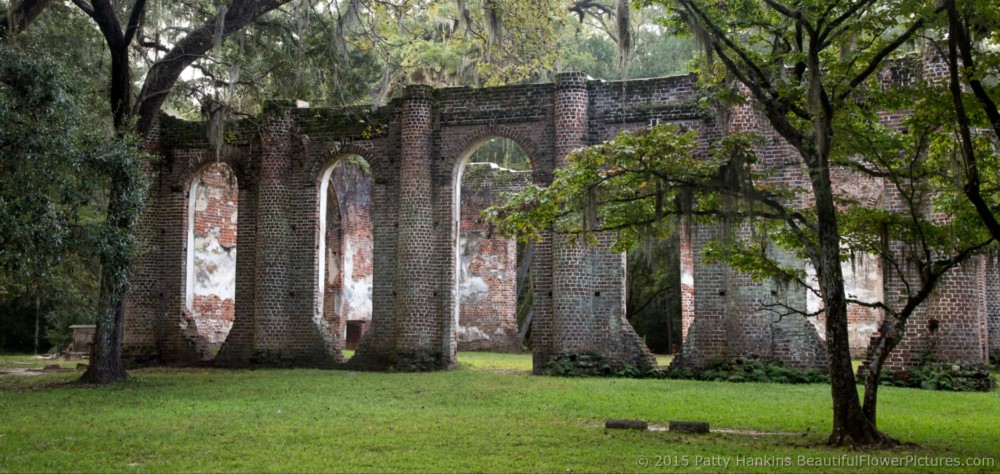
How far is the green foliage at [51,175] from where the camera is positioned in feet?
40.1

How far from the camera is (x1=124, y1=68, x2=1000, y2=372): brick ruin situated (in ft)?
59.9

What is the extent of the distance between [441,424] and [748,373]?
879cm

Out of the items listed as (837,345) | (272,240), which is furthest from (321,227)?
(837,345)

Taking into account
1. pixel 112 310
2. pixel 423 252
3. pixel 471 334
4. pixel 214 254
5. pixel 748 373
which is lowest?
pixel 748 373

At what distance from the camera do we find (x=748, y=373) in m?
17.8

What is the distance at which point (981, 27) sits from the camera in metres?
9.27

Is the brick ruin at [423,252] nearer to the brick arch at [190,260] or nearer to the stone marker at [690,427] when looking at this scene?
the brick arch at [190,260]

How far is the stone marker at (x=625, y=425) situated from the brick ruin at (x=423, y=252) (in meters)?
8.03

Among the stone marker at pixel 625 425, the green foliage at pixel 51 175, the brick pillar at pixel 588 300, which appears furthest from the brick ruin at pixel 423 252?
the stone marker at pixel 625 425

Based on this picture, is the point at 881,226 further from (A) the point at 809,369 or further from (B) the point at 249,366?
(B) the point at 249,366

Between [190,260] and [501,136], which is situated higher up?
[501,136]

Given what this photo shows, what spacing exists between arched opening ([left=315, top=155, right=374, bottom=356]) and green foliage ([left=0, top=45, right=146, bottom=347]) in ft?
44.7

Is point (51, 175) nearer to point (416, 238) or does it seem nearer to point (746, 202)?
point (416, 238)

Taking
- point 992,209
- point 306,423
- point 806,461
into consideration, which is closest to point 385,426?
point 306,423
